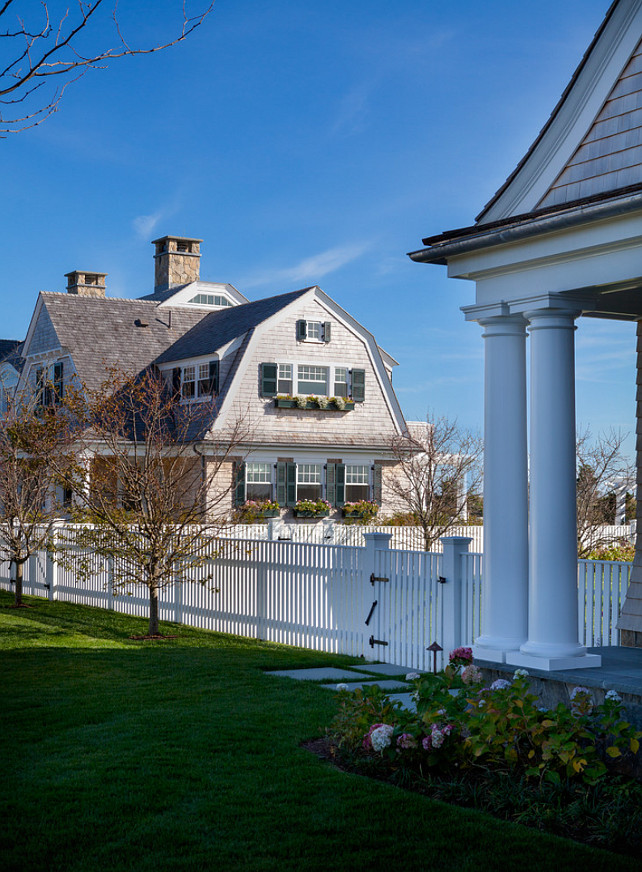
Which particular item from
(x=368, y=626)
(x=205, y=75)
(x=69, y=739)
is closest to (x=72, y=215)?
(x=205, y=75)

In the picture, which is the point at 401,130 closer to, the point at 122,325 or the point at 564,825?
the point at 122,325

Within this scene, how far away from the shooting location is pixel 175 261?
41000mm

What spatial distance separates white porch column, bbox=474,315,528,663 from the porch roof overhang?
1.17 ft

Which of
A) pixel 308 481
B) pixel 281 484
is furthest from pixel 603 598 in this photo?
pixel 308 481

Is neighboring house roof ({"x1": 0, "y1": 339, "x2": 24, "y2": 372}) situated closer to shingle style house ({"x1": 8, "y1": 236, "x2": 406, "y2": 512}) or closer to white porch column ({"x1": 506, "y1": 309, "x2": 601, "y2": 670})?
shingle style house ({"x1": 8, "y1": 236, "x2": 406, "y2": 512})

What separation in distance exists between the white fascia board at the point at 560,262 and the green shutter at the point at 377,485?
2461 centimetres

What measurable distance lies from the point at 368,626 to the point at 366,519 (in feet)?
64.5

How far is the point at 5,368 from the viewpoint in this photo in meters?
38.0

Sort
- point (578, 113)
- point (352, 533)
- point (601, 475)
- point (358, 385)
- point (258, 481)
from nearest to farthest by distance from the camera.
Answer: point (578, 113), point (601, 475), point (352, 533), point (258, 481), point (358, 385)

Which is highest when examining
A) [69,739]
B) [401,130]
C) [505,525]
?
[401,130]

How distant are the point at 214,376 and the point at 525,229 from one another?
2365 cm

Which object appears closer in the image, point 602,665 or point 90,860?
point 90,860

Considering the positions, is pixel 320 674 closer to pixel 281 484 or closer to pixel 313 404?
pixel 281 484

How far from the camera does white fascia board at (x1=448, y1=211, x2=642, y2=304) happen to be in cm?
688
